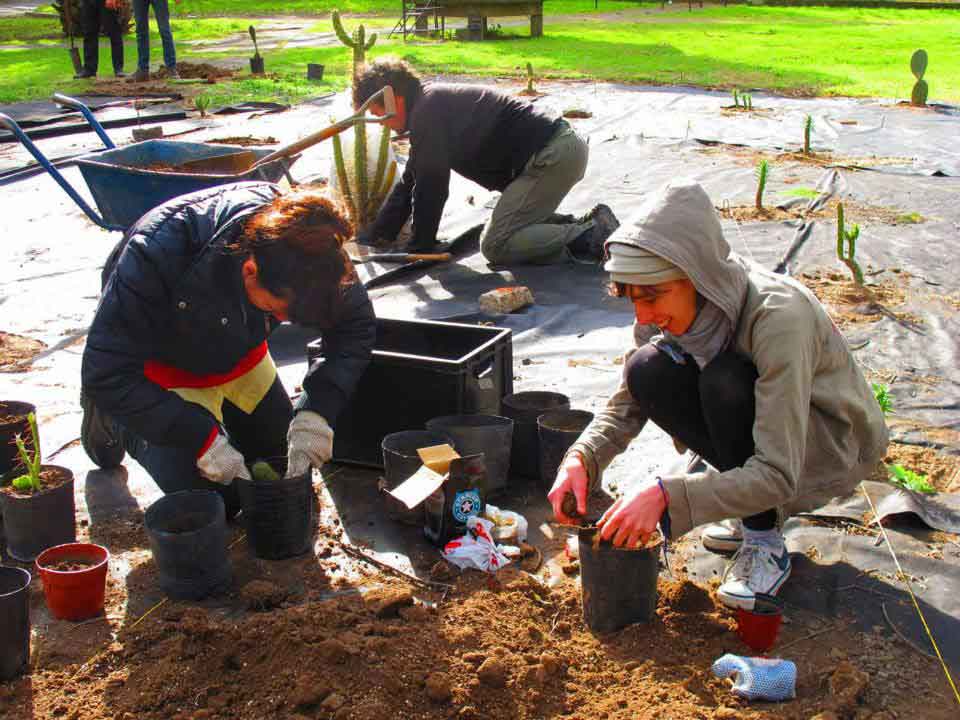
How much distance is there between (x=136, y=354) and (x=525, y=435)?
4.29 ft

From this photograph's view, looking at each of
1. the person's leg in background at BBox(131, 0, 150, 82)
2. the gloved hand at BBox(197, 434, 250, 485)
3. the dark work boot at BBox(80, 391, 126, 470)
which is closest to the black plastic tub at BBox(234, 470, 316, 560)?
the gloved hand at BBox(197, 434, 250, 485)

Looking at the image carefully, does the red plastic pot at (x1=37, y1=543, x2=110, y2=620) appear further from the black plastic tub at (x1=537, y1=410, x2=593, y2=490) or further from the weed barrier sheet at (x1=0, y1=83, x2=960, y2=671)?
the black plastic tub at (x1=537, y1=410, x2=593, y2=490)

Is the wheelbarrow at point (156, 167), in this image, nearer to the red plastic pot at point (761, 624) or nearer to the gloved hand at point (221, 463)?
the gloved hand at point (221, 463)

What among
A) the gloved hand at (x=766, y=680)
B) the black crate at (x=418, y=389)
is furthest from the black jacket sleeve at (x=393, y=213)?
the gloved hand at (x=766, y=680)

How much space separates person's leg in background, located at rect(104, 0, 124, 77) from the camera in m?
12.8

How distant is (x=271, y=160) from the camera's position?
4660 mm

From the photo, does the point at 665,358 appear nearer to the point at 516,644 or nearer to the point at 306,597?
the point at 516,644

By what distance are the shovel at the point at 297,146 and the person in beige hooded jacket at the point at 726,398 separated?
8.76 ft

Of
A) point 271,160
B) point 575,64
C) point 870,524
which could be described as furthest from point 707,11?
point 870,524

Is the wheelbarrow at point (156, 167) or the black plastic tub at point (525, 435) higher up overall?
the wheelbarrow at point (156, 167)

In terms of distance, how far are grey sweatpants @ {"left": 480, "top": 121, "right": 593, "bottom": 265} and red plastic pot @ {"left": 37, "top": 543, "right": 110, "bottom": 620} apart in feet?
10.8

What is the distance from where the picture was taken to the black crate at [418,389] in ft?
10.3

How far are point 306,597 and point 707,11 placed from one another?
2610 centimetres

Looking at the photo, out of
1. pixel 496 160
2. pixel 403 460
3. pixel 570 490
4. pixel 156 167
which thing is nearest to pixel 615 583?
pixel 570 490
